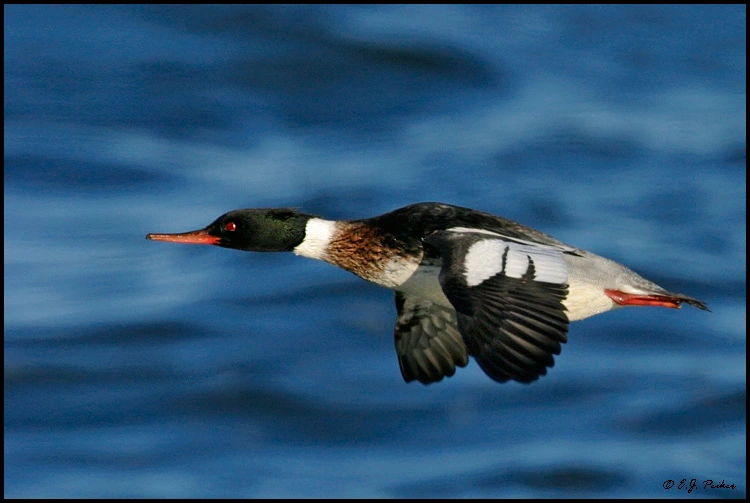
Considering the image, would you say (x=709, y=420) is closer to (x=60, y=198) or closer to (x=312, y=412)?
(x=312, y=412)

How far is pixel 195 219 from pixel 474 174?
4859 millimetres

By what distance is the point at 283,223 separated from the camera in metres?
8.21

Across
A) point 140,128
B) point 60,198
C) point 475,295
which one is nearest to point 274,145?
point 140,128

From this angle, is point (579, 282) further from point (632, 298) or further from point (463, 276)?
point (463, 276)

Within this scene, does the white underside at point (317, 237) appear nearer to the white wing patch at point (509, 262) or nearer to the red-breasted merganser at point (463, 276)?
the red-breasted merganser at point (463, 276)

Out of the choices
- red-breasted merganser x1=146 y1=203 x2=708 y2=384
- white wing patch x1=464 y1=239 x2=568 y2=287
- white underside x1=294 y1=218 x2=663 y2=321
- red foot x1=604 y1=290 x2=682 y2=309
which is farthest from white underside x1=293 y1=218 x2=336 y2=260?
red foot x1=604 y1=290 x2=682 y2=309

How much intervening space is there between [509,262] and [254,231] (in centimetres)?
184

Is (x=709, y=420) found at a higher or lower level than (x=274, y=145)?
lower

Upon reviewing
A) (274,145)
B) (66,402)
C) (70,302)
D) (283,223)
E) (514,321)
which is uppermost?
(274,145)

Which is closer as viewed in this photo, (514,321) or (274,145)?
(514,321)

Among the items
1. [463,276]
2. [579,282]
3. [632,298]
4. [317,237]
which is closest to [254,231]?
[317,237]

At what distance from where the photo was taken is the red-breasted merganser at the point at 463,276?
6.54 meters

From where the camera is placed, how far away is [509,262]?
6.91m

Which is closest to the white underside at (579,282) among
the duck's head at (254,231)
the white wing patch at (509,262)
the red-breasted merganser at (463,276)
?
the red-breasted merganser at (463,276)
